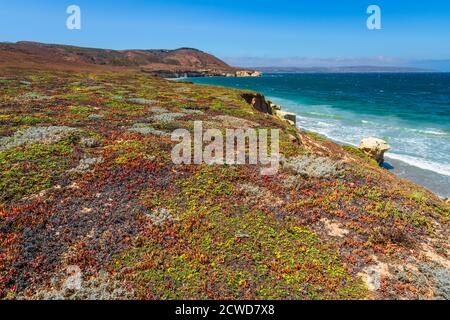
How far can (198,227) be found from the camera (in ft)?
41.9

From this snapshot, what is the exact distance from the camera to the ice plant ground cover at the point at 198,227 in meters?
9.98

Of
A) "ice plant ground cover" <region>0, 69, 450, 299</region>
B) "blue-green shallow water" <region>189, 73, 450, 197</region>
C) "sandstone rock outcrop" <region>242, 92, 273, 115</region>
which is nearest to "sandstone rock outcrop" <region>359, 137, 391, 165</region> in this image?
"blue-green shallow water" <region>189, 73, 450, 197</region>

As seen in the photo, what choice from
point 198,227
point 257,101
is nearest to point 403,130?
point 257,101

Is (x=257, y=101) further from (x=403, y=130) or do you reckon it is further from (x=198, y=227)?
(x=198, y=227)

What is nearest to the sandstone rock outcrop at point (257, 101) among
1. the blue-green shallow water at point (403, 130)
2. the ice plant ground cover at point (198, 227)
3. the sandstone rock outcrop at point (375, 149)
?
the blue-green shallow water at point (403, 130)

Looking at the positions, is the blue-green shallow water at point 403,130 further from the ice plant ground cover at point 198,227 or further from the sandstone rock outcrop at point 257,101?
the ice plant ground cover at point 198,227

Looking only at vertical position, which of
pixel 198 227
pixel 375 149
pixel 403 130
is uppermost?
pixel 403 130

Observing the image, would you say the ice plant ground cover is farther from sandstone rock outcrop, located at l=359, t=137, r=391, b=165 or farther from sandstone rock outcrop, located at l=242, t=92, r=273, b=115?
sandstone rock outcrop, located at l=242, t=92, r=273, b=115

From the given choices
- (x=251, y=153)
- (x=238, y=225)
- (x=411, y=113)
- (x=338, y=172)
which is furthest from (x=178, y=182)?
(x=411, y=113)

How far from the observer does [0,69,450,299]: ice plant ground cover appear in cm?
998
